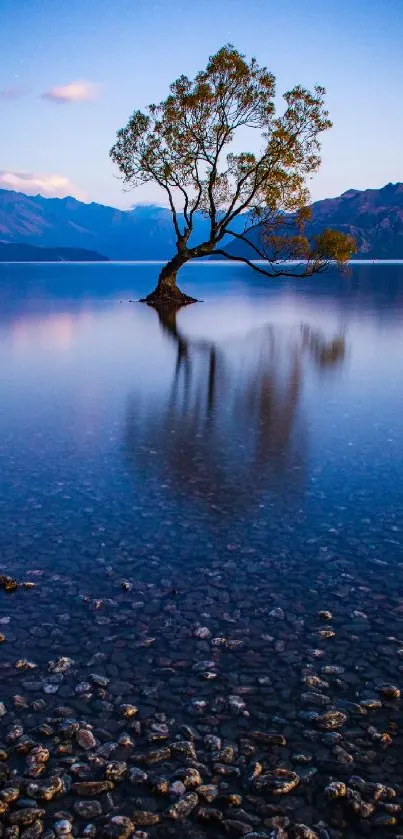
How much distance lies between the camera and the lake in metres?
7.61

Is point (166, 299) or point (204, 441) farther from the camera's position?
point (166, 299)

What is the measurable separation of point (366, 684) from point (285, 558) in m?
4.02

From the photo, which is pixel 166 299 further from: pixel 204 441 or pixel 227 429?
pixel 204 441

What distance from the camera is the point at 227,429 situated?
23.7m

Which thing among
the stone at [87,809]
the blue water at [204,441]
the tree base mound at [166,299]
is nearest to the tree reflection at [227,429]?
the blue water at [204,441]

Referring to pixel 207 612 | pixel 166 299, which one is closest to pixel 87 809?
pixel 207 612

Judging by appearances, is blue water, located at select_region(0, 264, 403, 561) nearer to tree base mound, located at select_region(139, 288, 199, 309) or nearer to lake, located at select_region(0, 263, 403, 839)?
lake, located at select_region(0, 263, 403, 839)

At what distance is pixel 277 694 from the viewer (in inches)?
364

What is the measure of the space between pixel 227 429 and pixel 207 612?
12.9m

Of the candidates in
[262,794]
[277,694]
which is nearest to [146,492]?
[277,694]

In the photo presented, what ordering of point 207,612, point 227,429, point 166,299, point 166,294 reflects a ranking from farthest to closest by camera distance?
1. point 166,299
2. point 166,294
3. point 227,429
4. point 207,612

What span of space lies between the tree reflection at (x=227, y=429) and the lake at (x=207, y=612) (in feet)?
0.43

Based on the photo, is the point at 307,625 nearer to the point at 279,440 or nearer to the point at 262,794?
the point at 262,794

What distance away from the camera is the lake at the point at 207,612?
300 inches
